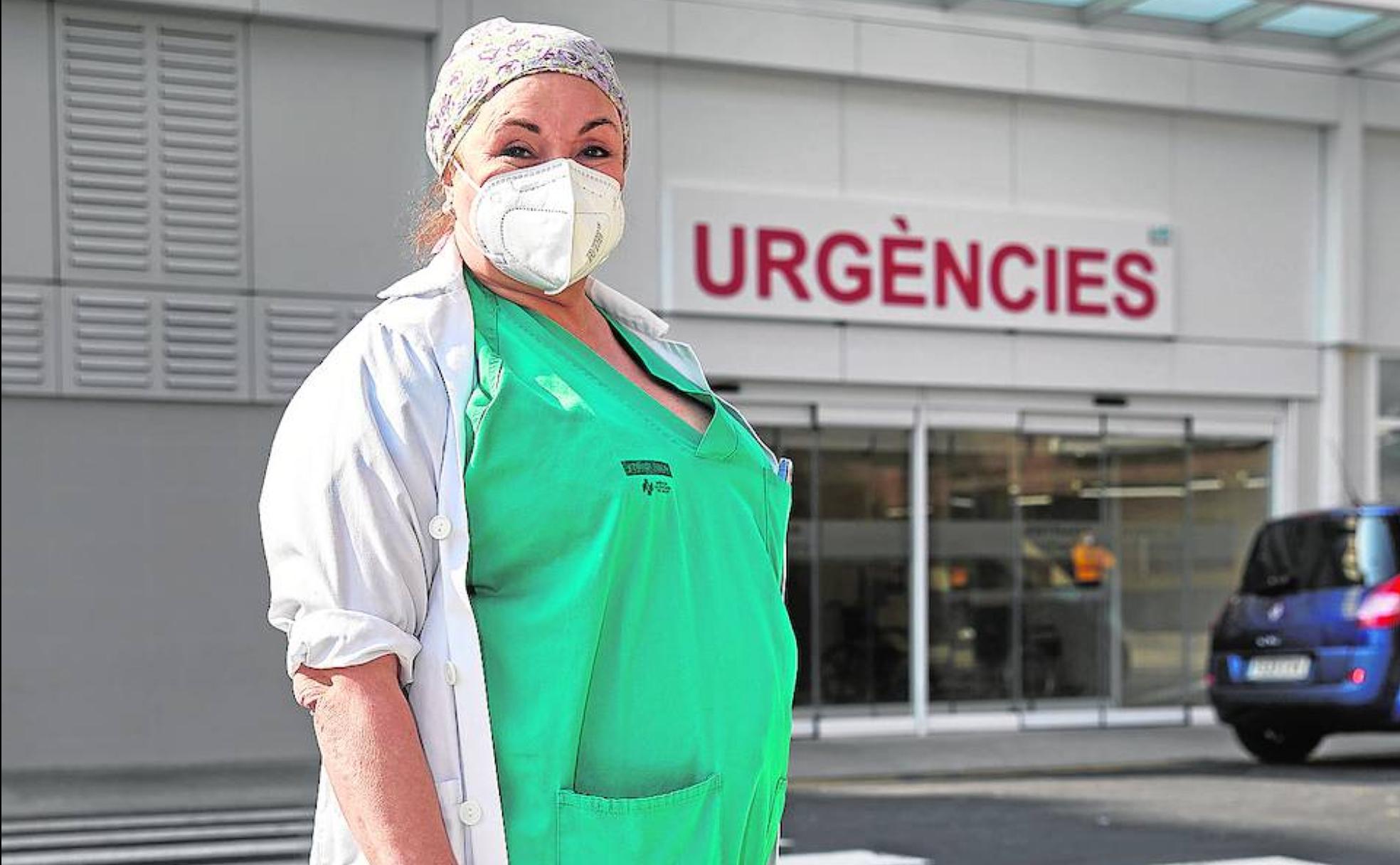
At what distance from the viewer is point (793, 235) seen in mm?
16250

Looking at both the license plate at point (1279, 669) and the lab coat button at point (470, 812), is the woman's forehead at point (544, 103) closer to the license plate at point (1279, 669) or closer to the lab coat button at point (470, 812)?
the lab coat button at point (470, 812)

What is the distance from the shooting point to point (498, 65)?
75.4 inches

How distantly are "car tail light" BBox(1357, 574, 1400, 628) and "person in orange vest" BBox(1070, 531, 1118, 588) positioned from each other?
4618 mm

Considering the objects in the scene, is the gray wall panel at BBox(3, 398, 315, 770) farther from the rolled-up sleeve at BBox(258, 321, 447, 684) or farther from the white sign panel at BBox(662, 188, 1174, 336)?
the rolled-up sleeve at BBox(258, 321, 447, 684)

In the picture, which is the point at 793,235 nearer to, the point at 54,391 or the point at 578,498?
the point at 54,391

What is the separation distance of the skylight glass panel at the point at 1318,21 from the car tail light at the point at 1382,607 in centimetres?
606

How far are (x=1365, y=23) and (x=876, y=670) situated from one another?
7380mm

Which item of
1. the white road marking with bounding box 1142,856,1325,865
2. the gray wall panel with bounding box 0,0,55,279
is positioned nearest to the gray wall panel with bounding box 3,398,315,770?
the gray wall panel with bounding box 0,0,55,279

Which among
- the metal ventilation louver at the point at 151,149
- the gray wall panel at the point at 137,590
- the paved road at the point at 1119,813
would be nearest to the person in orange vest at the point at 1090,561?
the paved road at the point at 1119,813

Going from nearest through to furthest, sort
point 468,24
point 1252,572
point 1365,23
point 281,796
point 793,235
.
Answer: point 281,796 < point 1252,572 < point 468,24 < point 793,235 < point 1365,23

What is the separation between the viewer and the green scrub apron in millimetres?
1757

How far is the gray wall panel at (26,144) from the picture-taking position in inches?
551

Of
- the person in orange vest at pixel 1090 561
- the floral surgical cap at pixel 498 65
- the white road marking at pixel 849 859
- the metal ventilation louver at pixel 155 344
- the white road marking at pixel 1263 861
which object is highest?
the metal ventilation louver at pixel 155 344

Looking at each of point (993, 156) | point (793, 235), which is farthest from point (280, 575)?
point (993, 156)
